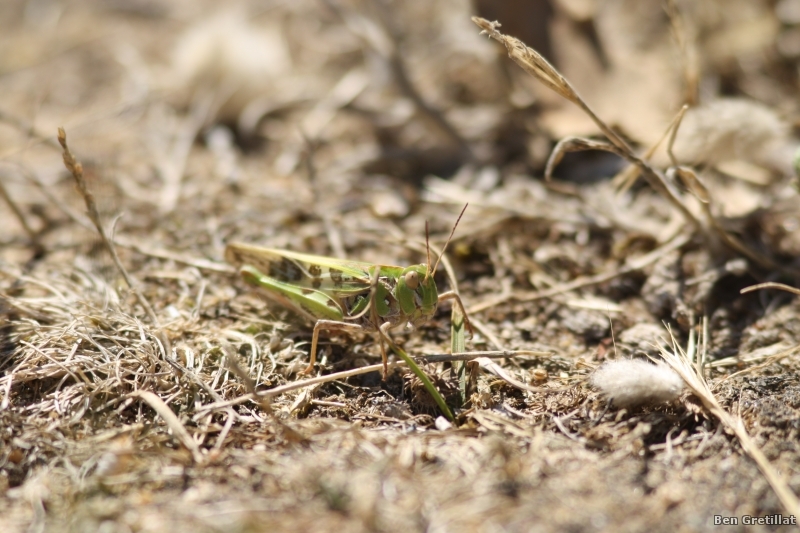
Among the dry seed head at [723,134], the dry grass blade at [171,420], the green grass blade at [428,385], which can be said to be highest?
the dry seed head at [723,134]

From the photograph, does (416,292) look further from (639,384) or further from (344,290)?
(639,384)

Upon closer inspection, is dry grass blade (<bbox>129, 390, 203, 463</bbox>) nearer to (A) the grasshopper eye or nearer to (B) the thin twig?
(A) the grasshopper eye

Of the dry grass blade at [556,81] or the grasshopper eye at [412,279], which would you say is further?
the grasshopper eye at [412,279]

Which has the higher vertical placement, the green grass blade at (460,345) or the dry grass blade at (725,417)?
the dry grass blade at (725,417)

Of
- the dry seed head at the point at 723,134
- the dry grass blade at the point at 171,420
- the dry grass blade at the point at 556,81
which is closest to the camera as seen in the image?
the dry grass blade at the point at 171,420

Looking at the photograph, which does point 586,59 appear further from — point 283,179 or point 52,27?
point 52,27

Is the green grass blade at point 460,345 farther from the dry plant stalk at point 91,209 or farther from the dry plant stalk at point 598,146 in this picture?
the dry plant stalk at point 91,209


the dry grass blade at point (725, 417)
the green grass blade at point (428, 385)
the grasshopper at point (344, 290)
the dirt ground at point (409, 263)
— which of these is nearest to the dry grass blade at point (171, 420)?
the dirt ground at point (409, 263)
